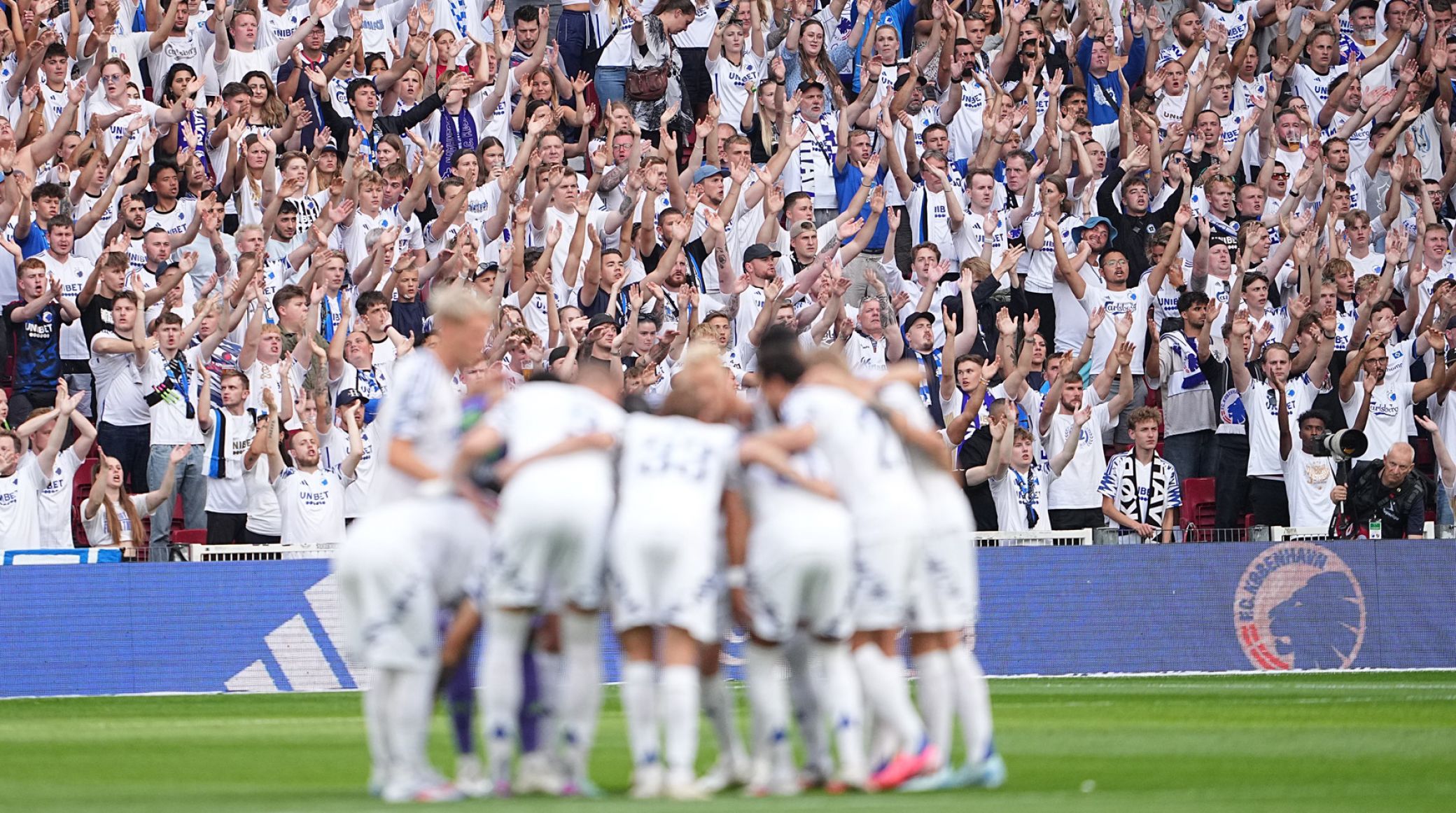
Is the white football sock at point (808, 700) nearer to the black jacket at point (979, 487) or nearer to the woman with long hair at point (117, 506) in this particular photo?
the woman with long hair at point (117, 506)

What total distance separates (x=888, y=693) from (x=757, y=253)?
12.9m

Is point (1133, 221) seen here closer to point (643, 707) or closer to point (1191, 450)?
point (1191, 450)

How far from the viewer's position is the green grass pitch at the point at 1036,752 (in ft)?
30.5

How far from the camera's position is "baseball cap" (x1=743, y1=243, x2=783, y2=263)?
22031 mm

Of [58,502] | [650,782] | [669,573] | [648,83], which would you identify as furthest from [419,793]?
[648,83]

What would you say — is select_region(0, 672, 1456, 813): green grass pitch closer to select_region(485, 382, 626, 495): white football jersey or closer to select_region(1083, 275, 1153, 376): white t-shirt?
select_region(485, 382, 626, 495): white football jersey

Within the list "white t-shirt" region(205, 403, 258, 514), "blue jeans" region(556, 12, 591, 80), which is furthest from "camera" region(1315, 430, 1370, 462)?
"white t-shirt" region(205, 403, 258, 514)

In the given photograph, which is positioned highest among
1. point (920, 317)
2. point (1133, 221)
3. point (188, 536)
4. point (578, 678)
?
point (1133, 221)

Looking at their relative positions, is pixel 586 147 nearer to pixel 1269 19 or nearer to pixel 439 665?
pixel 1269 19

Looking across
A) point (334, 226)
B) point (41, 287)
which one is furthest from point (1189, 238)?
point (41, 287)

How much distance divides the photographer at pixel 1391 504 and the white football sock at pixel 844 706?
1241 centimetres

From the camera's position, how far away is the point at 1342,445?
21438 mm

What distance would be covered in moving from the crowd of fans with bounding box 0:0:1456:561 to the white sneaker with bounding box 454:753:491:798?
29.5ft

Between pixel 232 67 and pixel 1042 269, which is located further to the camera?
pixel 1042 269
